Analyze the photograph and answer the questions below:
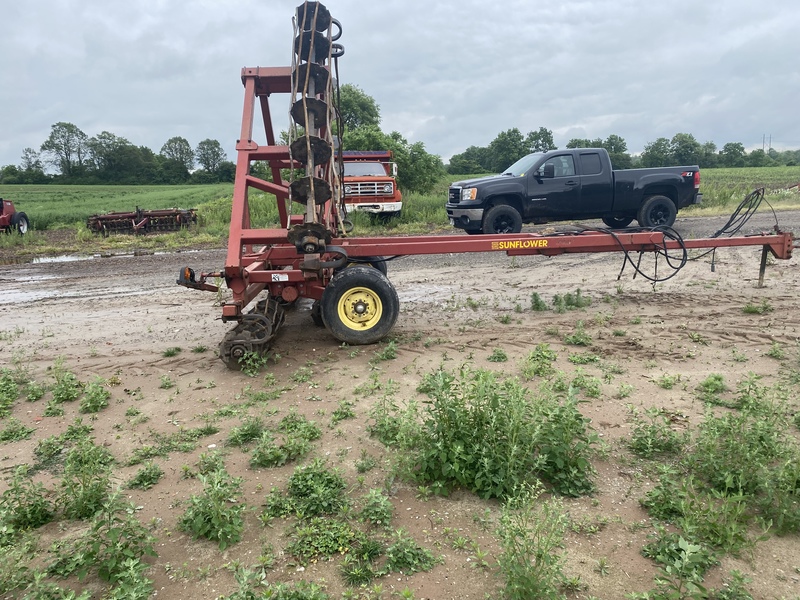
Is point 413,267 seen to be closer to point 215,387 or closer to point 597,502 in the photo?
point 215,387

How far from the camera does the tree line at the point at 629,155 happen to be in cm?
6084

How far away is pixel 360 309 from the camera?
21.1ft

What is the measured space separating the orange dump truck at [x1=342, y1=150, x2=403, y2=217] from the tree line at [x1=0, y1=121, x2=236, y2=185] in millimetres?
70707

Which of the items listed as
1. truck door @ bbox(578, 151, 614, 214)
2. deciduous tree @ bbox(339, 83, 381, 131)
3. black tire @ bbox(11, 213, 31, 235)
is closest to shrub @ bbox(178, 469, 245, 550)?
truck door @ bbox(578, 151, 614, 214)

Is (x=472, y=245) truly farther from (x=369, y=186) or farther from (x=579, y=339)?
(x=369, y=186)

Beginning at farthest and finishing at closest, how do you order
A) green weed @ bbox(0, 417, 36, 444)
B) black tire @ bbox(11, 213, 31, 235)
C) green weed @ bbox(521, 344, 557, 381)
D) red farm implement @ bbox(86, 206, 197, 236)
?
red farm implement @ bbox(86, 206, 197, 236), black tire @ bbox(11, 213, 31, 235), green weed @ bbox(521, 344, 557, 381), green weed @ bbox(0, 417, 36, 444)

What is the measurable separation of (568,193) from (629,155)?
52.2 metres

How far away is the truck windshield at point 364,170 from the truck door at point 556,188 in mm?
6513

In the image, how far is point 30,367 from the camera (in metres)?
6.08

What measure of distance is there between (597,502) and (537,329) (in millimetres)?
3664

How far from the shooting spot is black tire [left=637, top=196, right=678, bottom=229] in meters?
13.1

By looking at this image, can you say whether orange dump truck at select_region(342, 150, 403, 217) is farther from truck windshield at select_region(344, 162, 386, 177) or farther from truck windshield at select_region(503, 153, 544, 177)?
truck windshield at select_region(503, 153, 544, 177)

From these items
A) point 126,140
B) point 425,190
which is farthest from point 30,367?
point 126,140

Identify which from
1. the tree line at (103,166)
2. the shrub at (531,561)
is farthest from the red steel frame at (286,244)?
the tree line at (103,166)
